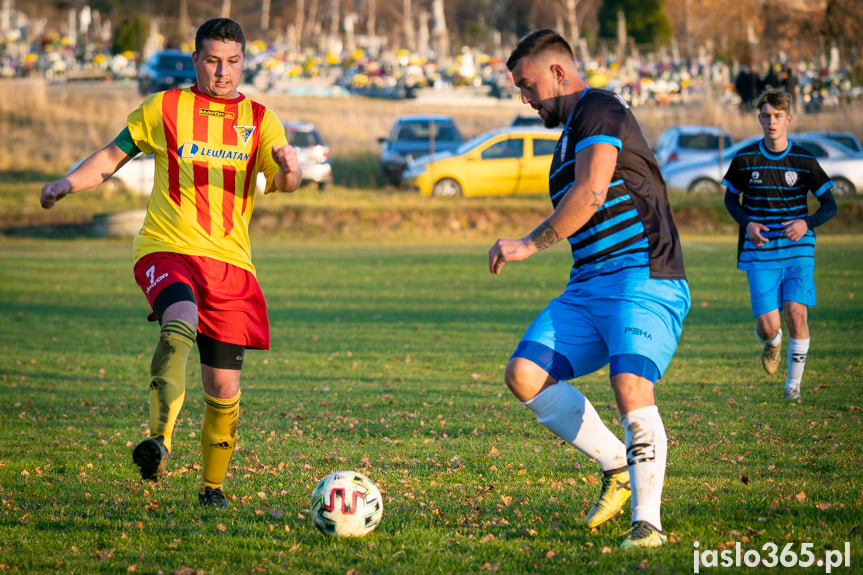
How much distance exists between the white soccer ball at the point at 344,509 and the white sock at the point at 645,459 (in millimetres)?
1261

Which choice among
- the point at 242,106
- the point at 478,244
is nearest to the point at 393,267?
the point at 478,244

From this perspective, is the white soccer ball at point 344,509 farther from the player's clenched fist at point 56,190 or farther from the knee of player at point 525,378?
the player's clenched fist at point 56,190

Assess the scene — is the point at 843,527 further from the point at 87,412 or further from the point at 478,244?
the point at 478,244

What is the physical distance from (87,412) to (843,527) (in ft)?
20.3

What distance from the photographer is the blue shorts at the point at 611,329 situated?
4.02m

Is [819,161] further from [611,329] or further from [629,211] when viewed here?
[611,329]

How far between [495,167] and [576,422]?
72.1 ft

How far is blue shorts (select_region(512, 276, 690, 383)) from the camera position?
4.02 m

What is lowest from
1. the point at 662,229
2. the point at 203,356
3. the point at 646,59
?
the point at 203,356

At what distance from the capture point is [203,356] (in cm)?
489

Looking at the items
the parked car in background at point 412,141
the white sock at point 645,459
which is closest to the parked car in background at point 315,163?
the parked car in background at point 412,141

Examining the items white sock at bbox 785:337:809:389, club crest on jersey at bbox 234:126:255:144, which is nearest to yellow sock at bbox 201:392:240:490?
club crest on jersey at bbox 234:126:255:144

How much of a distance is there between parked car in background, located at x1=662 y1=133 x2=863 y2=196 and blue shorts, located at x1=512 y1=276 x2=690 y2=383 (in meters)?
22.4

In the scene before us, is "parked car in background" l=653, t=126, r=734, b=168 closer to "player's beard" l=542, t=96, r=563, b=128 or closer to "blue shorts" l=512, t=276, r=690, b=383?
"player's beard" l=542, t=96, r=563, b=128
